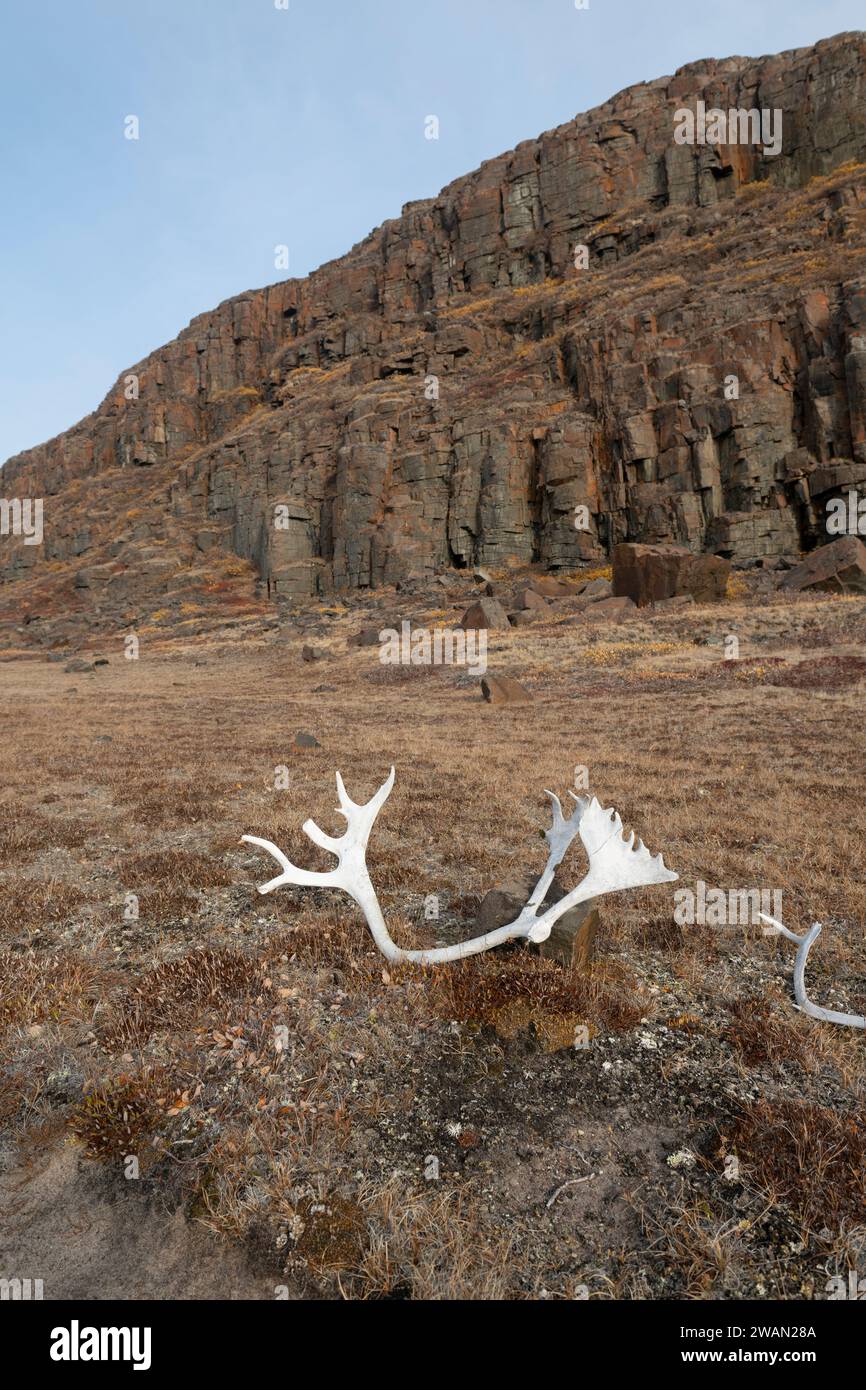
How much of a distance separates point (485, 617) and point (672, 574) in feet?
36.9

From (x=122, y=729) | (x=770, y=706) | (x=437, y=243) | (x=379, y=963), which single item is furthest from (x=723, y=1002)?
(x=437, y=243)

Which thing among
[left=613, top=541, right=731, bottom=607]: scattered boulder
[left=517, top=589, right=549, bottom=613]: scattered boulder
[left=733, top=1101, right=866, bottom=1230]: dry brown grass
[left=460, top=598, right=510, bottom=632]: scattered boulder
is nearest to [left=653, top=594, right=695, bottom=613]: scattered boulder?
[left=613, top=541, right=731, bottom=607]: scattered boulder

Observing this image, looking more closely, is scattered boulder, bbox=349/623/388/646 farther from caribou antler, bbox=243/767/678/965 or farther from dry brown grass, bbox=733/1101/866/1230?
dry brown grass, bbox=733/1101/866/1230

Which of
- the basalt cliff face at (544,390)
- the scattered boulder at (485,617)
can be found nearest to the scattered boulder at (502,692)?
the scattered boulder at (485,617)

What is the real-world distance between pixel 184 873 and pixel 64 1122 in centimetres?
348

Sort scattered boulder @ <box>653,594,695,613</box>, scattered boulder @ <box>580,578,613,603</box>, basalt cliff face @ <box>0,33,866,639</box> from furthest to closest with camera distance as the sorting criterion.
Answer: basalt cliff face @ <box>0,33,866,639</box> < scattered boulder @ <box>580,578,613,603</box> < scattered boulder @ <box>653,594,695,613</box>

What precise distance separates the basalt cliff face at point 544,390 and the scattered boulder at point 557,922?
45.7 metres

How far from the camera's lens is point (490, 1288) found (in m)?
2.32

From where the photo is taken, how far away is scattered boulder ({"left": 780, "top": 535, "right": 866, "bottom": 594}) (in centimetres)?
3162

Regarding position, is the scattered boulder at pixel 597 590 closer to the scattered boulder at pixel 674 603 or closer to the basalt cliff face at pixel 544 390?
the scattered boulder at pixel 674 603

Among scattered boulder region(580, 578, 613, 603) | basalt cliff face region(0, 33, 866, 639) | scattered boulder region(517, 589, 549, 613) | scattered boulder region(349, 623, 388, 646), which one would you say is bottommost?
scattered boulder region(349, 623, 388, 646)

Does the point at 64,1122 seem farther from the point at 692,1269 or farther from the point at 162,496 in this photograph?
the point at 162,496

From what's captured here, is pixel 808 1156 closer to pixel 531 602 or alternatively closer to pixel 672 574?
pixel 672 574

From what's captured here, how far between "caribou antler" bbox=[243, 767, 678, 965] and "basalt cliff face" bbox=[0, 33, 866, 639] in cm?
4565
